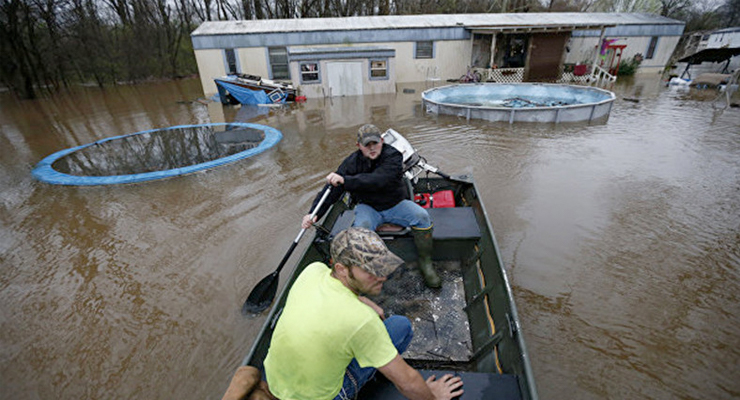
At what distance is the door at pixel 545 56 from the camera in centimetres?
1948

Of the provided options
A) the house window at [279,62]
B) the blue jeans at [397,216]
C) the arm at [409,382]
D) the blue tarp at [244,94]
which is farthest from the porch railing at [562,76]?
the arm at [409,382]

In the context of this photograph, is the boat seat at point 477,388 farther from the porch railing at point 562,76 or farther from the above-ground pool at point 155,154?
the porch railing at point 562,76

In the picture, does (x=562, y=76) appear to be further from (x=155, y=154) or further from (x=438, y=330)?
(x=438, y=330)

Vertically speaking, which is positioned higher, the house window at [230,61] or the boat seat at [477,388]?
the house window at [230,61]

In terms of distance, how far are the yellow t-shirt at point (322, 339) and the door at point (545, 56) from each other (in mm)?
22271

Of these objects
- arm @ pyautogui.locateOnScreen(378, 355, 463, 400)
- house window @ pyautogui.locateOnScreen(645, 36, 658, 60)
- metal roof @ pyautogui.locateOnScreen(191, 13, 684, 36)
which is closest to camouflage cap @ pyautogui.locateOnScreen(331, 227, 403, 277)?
arm @ pyautogui.locateOnScreen(378, 355, 463, 400)

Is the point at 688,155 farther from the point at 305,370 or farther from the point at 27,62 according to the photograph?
the point at 27,62

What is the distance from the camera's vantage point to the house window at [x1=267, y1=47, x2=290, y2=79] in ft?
64.0

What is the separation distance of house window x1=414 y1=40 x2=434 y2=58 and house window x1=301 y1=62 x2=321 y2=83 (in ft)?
23.4

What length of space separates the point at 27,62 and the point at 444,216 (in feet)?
102

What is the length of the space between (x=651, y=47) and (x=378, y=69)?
19986 millimetres

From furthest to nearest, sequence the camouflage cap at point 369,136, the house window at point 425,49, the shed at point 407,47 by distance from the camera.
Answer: the house window at point 425,49 → the shed at point 407,47 → the camouflage cap at point 369,136

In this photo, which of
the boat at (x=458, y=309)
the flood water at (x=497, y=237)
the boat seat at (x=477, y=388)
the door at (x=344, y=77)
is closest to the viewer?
the boat seat at (x=477, y=388)

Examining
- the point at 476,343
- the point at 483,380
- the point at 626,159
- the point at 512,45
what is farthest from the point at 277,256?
the point at 512,45
